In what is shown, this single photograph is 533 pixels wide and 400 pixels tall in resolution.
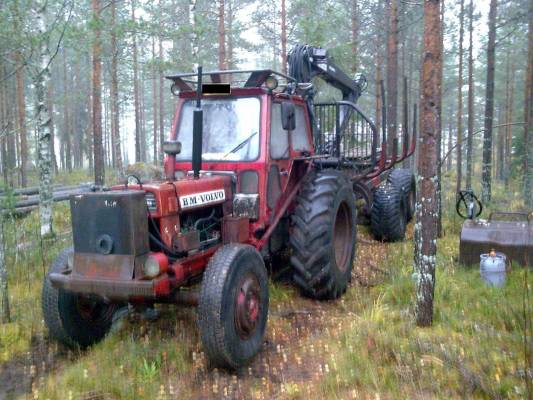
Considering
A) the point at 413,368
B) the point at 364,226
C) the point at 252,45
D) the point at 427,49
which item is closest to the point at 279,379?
the point at 413,368

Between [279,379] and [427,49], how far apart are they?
10.3 ft

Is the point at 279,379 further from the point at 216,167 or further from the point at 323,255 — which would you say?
the point at 216,167

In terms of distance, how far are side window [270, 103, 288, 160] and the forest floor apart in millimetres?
1705

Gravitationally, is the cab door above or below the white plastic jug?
above

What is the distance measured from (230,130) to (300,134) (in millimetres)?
1269

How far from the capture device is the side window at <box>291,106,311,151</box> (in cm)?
628

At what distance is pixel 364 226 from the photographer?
9.79 meters

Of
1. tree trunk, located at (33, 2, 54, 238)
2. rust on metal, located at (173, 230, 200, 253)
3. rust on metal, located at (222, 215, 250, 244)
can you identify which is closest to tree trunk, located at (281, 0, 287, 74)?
tree trunk, located at (33, 2, 54, 238)

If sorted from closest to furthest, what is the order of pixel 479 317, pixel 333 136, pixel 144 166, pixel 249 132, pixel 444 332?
pixel 444 332 → pixel 479 317 → pixel 249 132 → pixel 333 136 → pixel 144 166

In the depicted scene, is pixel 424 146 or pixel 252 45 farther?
pixel 252 45

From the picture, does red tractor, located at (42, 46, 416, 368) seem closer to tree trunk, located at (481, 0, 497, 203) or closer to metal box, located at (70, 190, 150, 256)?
metal box, located at (70, 190, 150, 256)

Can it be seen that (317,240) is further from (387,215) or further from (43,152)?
(43,152)

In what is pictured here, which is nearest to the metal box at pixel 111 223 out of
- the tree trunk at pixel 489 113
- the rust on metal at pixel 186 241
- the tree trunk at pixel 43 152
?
the rust on metal at pixel 186 241

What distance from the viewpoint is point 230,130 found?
5535 mm
